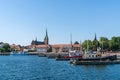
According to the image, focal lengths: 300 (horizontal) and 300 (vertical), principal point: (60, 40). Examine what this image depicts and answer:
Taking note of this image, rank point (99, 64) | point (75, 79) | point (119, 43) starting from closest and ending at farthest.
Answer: point (75, 79), point (99, 64), point (119, 43)

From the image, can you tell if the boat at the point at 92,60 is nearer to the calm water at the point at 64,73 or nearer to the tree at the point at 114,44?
the calm water at the point at 64,73

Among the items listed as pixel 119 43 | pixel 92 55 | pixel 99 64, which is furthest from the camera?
pixel 119 43

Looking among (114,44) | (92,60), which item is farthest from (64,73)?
(114,44)

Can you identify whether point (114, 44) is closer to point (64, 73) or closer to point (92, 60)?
point (92, 60)

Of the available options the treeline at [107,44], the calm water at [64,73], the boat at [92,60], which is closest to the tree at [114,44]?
the treeline at [107,44]

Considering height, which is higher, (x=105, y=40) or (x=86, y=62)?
(x=105, y=40)

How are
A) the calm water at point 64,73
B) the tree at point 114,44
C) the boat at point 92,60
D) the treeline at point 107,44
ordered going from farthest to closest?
1. the treeline at point 107,44
2. the tree at point 114,44
3. the boat at point 92,60
4. the calm water at point 64,73

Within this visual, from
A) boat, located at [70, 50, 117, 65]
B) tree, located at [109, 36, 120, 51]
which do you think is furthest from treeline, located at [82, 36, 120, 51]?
boat, located at [70, 50, 117, 65]

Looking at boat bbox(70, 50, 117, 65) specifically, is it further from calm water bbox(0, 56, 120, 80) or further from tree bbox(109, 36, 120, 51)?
tree bbox(109, 36, 120, 51)

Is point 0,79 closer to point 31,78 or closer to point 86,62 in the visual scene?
point 31,78

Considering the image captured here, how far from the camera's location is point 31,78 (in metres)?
57.3

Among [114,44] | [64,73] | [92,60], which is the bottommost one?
[64,73]

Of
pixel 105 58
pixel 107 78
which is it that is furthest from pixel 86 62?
pixel 107 78

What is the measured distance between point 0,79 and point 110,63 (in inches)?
1768
